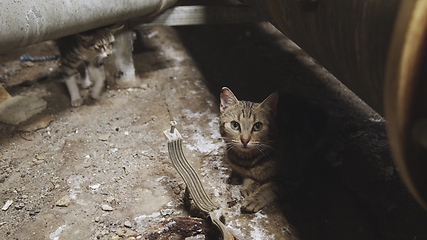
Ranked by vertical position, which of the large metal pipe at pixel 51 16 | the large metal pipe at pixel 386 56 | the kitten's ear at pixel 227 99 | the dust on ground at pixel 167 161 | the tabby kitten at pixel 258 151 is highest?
the large metal pipe at pixel 386 56

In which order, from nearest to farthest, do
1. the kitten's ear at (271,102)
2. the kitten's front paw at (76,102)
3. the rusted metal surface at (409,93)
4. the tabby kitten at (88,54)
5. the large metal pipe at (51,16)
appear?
the rusted metal surface at (409,93) < the large metal pipe at (51,16) < the kitten's ear at (271,102) < the tabby kitten at (88,54) < the kitten's front paw at (76,102)

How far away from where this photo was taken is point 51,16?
222 cm

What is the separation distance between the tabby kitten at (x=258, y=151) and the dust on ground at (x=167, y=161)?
0.27 ft

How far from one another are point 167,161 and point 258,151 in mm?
623

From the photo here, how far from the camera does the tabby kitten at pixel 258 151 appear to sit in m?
2.07

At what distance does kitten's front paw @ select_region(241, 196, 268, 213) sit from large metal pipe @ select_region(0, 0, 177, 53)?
1.43m

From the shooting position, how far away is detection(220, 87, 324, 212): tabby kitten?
2.07 m

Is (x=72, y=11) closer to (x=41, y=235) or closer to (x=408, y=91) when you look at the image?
(x=41, y=235)

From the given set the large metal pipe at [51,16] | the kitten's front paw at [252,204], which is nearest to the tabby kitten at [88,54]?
the large metal pipe at [51,16]

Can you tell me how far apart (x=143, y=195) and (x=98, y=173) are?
356mm

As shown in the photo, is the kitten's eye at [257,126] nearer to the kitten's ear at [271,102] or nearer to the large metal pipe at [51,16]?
the kitten's ear at [271,102]

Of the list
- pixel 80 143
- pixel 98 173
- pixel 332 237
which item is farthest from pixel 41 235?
pixel 332 237

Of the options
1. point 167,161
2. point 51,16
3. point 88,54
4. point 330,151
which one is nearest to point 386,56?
point 330,151

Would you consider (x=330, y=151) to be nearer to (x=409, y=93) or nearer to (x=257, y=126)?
(x=257, y=126)
